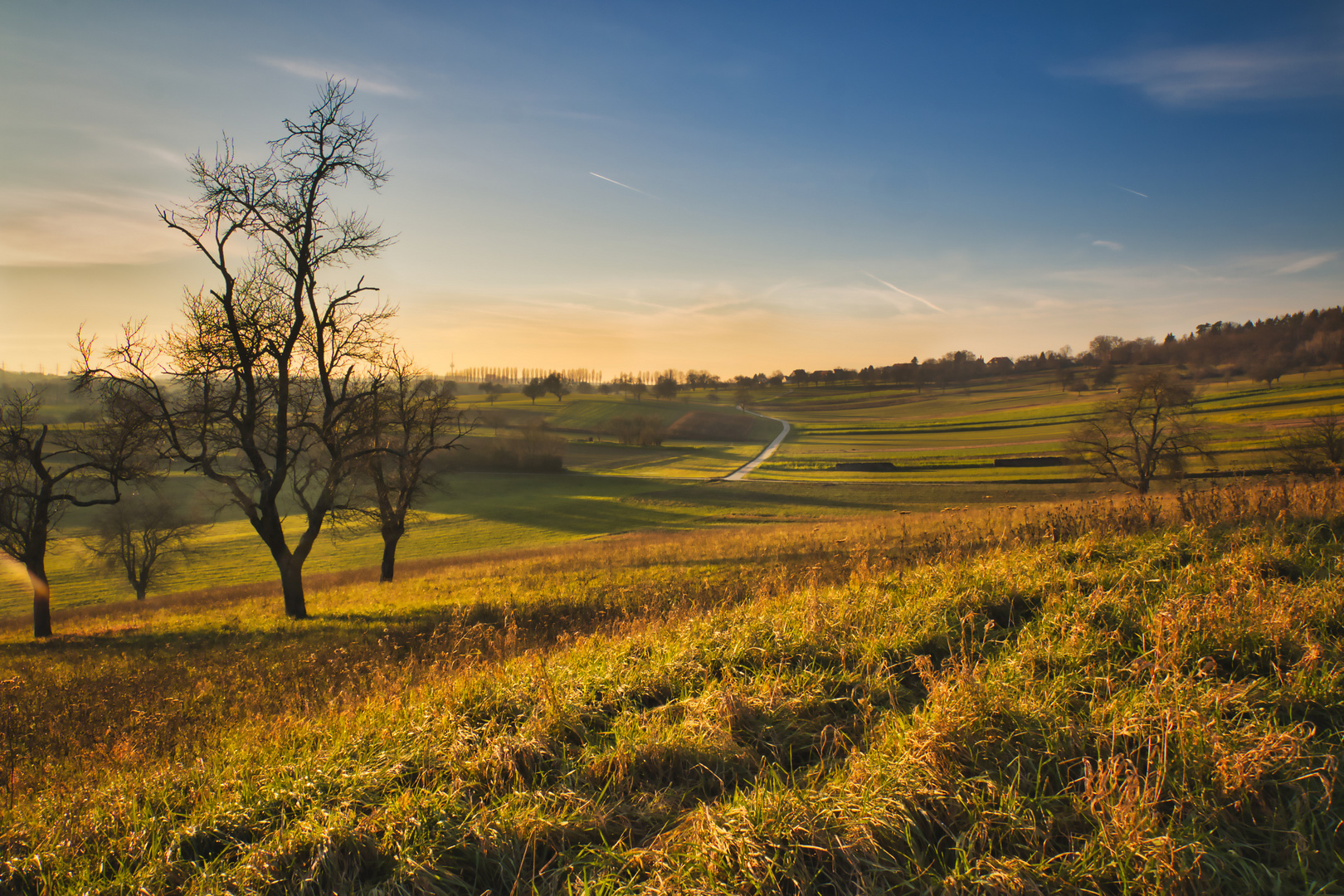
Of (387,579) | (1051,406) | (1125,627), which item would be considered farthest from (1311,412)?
(387,579)

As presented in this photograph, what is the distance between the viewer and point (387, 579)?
24.1m

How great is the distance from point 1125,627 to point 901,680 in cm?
211

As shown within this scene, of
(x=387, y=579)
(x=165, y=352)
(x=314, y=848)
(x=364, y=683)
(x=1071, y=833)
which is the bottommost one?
(x=387, y=579)

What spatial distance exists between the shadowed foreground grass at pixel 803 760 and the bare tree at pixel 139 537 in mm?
40801

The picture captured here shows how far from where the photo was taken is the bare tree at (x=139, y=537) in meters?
36.5

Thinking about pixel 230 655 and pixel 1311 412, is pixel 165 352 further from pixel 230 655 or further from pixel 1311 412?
pixel 1311 412

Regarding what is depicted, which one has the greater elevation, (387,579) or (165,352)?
(165,352)

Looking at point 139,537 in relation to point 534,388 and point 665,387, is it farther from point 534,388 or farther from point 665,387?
point 665,387

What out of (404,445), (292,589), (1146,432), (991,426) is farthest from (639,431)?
(292,589)

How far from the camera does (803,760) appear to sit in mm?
3746

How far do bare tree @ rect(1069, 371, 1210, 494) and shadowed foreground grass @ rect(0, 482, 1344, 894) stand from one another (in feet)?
122

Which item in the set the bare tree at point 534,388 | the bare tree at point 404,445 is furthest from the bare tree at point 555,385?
the bare tree at point 404,445

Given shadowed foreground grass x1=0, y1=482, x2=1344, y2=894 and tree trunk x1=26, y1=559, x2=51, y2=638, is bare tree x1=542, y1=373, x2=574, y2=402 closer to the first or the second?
tree trunk x1=26, y1=559, x2=51, y2=638

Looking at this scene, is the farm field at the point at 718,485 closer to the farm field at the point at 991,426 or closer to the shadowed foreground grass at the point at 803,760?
the farm field at the point at 991,426
